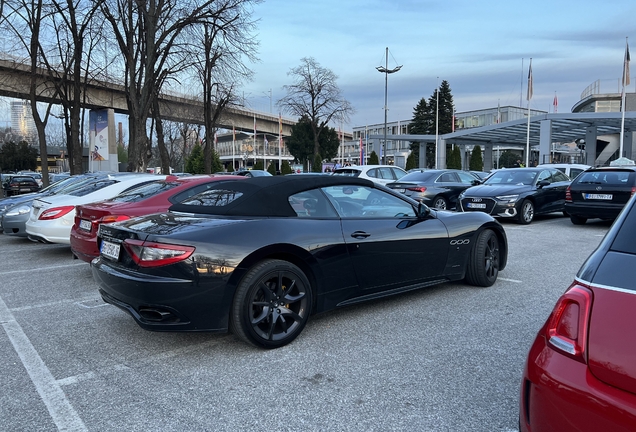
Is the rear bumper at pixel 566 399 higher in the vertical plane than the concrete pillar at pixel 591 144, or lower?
lower

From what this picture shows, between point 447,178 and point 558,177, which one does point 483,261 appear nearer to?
point 558,177

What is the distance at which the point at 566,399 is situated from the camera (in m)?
1.80

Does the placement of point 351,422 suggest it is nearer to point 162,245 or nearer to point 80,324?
point 162,245

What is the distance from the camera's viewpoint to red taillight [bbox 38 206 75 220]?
8031mm

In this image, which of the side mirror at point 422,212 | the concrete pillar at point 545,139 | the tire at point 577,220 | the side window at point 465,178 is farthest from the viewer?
the concrete pillar at point 545,139

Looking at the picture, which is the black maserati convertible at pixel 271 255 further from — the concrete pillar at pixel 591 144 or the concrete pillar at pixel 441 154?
the concrete pillar at pixel 441 154

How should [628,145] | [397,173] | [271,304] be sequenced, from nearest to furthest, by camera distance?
[271,304], [397,173], [628,145]

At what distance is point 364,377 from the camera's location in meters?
3.43

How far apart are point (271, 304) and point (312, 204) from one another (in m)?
1.03

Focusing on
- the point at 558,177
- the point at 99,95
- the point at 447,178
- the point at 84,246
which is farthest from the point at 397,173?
the point at 99,95

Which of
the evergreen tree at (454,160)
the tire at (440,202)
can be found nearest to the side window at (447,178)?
the tire at (440,202)

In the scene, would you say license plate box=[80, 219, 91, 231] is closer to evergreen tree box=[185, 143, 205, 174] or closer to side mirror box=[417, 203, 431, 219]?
side mirror box=[417, 203, 431, 219]

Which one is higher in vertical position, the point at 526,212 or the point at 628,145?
the point at 628,145

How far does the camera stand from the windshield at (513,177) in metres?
12.9
